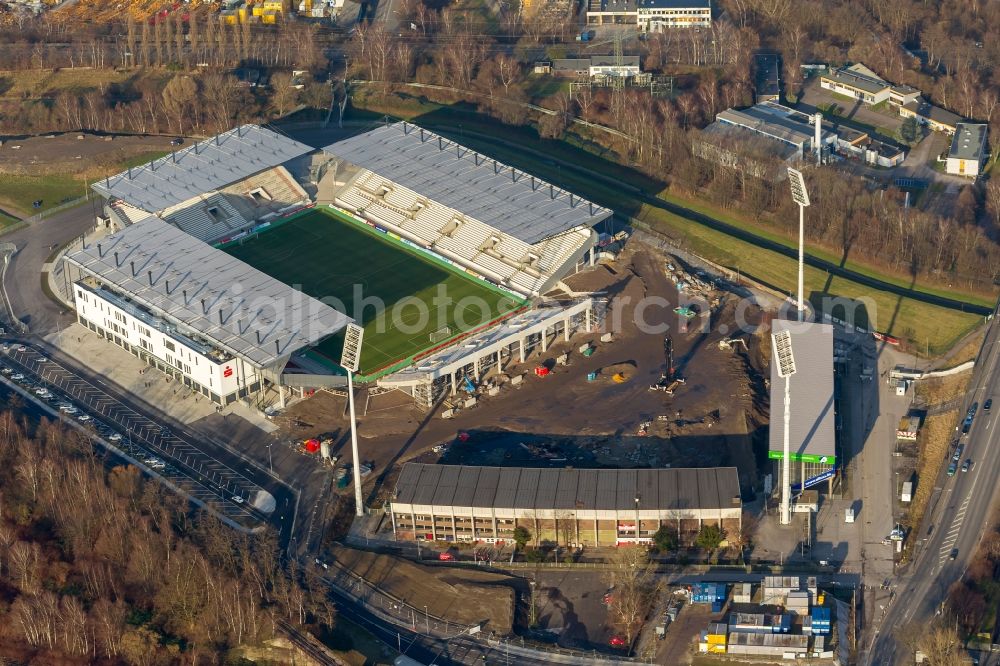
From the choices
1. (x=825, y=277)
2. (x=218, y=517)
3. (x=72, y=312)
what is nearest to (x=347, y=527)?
(x=218, y=517)

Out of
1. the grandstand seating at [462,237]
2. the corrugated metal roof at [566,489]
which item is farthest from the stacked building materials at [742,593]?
the grandstand seating at [462,237]

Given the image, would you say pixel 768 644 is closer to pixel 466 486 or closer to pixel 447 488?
pixel 466 486

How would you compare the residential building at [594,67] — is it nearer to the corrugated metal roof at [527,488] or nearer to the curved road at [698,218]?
the curved road at [698,218]

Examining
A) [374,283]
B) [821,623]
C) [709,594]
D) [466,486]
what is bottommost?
[709,594]

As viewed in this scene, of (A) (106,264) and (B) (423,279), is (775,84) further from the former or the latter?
(A) (106,264)

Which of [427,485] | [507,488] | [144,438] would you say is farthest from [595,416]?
[144,438]
